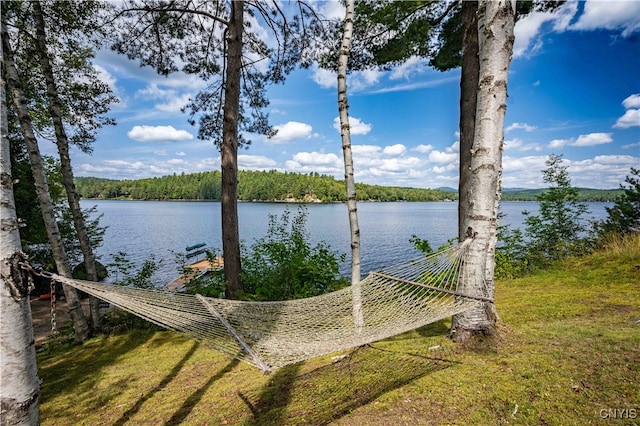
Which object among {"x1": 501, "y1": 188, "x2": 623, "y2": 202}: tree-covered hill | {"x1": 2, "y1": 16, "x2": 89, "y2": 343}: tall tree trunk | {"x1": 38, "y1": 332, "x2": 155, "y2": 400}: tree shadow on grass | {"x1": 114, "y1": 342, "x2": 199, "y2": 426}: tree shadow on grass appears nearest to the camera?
{"x1": 114, "y1": 342, "x2": 199, "y2": 426}: tree shadow on grass

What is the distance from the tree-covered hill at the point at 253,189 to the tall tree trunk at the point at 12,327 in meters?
39.3

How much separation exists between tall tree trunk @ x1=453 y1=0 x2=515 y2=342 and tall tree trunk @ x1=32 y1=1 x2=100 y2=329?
385cm

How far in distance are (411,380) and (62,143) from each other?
4.08 m

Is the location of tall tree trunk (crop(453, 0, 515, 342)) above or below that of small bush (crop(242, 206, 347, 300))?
above

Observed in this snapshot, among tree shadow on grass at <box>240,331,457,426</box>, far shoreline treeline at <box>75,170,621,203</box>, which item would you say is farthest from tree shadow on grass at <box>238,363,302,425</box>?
far shoreline treeline at <box>75,170,621,203</box>

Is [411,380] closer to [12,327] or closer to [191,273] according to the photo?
[12,327]

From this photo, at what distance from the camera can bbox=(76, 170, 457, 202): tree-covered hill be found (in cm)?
4519

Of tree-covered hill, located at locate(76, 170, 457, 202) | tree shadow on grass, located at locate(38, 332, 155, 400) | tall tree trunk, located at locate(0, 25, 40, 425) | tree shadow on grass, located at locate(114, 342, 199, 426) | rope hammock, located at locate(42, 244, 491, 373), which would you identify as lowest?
tree shadow on grass, located at locate(38, 332, 155, 400)

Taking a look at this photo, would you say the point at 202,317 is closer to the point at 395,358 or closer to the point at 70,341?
the point at 395,358

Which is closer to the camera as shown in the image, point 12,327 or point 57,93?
point 12,327

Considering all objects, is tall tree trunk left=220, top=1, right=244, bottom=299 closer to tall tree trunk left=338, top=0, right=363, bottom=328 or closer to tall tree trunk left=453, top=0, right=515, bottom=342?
tall tree trunk left=338, top=0, right=363, bottom=328

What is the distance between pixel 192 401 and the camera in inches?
80.8

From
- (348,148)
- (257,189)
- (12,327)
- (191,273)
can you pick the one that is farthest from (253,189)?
(12,327)

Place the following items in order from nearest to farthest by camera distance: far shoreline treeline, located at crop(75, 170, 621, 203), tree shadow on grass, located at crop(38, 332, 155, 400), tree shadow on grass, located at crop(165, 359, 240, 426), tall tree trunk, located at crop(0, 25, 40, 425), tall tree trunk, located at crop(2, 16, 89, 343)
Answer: tall tree trunk, located at crop(0, 25, 40, 425) → tree shadow on grass, located at crop(165, 359, 240, 426) → tree shadow on grass, located at crop(38, 332, 155, 400) → tall tree trunk, located at crop(2, 16, 89, 343) → far shoreline treeline, located at crop(75, 170, 621, 203)
